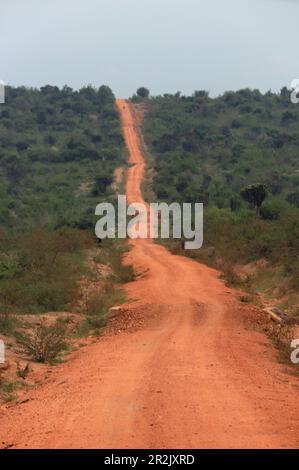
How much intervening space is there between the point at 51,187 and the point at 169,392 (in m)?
34.0

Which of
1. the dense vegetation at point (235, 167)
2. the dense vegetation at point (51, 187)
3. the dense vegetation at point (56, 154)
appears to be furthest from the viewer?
the dense vegetation at point (56, 154)

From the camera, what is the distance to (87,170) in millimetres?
44906

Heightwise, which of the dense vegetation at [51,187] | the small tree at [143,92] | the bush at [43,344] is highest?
the small tree at [143,92]

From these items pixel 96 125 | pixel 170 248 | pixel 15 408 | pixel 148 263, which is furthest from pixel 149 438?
pixel 96 125

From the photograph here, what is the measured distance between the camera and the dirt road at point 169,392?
5.47m

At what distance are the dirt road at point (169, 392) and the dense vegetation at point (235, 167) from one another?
5288 mm

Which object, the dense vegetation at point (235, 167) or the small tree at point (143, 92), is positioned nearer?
the dense vegetation at point (235, 167)

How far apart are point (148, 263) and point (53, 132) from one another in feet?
130

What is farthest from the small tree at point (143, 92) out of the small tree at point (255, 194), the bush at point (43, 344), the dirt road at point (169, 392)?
the bush at point (43, 344)

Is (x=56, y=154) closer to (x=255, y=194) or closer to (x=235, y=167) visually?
(x=235, y=167)

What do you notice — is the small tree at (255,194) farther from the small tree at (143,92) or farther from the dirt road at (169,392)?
the small tree at (143,92)

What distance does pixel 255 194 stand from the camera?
28.7 m

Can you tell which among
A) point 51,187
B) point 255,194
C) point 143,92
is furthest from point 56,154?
point 143,92

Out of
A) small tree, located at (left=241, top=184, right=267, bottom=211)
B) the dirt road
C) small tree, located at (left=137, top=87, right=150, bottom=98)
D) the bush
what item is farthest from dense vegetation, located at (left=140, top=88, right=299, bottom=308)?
the bush
